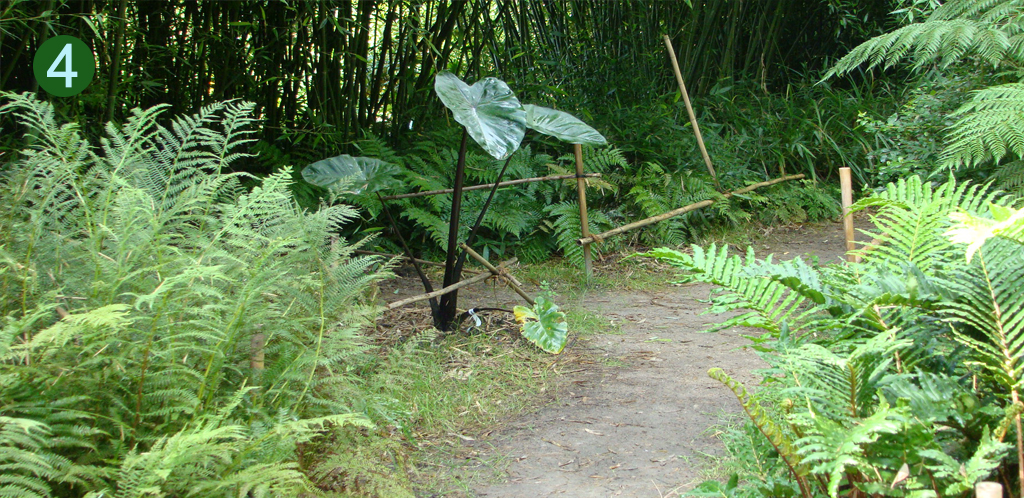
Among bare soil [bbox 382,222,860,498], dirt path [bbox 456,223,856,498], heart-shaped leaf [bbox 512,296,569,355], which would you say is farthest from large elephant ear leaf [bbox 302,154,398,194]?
dirt path [bbox 456,223,856,498]

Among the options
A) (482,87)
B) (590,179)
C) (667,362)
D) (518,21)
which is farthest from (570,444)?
(518,21)

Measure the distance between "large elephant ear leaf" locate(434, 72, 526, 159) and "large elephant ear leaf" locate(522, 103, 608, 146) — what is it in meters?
0.22

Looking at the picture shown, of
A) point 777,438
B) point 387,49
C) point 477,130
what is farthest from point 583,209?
point 777,438

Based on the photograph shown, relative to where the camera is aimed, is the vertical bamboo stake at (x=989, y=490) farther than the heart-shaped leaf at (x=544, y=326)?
No

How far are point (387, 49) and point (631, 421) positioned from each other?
258 cm

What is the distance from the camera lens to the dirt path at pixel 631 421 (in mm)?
1835

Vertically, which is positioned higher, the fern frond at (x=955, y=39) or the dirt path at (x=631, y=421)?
the fern frond at (x=955, y=39)

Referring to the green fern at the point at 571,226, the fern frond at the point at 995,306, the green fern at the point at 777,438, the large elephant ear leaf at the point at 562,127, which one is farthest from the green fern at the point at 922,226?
the green fern at the point at 571,226

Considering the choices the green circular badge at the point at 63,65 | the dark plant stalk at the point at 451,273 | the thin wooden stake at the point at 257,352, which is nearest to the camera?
the thin wooden stake at the point at 257,352

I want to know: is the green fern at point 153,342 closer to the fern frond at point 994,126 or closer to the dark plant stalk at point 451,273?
the dark plant stalk at point 451,273

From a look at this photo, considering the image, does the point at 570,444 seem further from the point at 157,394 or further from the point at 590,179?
the point at 590,179

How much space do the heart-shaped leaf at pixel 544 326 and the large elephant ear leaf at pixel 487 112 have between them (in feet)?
2.05

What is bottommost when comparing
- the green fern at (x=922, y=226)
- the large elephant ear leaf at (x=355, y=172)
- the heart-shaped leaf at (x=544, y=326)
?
the heart-shaped leaf at (x=544, y=326)

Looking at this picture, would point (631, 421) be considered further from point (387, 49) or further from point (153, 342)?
point (387, 49)
